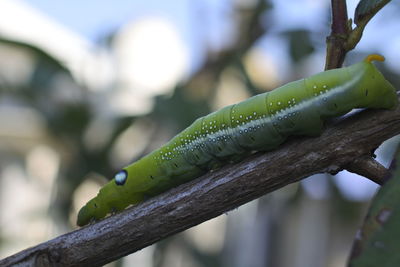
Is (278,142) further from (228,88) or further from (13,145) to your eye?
(13,145)

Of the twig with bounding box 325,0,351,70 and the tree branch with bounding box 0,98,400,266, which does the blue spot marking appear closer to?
the tree branch with bounding box 0,98,400,266

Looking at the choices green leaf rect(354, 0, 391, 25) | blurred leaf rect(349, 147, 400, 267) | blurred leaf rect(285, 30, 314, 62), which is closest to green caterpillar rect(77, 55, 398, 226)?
green leaf rect(354, 0, 391, 25)

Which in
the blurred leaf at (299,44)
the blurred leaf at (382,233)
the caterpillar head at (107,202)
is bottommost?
the blurred leaf at (382,233)

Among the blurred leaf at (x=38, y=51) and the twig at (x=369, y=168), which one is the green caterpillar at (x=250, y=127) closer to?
the twig at (x=369, y=168)

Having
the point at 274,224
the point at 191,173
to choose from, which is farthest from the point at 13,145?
the point at 191,173

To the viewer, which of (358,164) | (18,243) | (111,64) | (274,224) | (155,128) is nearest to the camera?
(358,164)

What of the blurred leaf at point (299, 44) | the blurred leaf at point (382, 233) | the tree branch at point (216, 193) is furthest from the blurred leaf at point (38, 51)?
the blurred leaf at point (382, 233)

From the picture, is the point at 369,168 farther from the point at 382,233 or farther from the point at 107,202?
the point at 107,202
